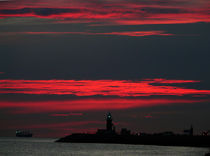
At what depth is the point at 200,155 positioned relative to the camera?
127750 millimetres

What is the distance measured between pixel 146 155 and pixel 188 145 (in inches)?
2073

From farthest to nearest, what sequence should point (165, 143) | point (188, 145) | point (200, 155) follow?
1. point (165, 143)
2. point (188, 145)
3. point (200, 155)

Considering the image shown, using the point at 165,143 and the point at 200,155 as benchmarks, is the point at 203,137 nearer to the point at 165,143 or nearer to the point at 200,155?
the point at 165,143

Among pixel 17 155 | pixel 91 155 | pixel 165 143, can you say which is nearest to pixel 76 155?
pixel 91 155

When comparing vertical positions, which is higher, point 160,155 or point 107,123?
point 107,123

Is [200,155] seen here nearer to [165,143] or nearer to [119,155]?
[119,155]

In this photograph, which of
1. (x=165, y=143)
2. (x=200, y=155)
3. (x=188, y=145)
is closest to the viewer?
(x=200, y=155)

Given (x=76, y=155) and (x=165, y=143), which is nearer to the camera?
(x=76, y=155)

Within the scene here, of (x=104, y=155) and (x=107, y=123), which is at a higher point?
(x=107, y=123)

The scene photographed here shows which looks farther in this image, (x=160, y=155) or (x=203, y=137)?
(x=203, y=137)

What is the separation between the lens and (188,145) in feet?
605

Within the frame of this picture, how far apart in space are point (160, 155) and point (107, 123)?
186ft

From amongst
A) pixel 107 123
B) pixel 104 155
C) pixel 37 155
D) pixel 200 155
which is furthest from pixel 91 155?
pixel 107 123

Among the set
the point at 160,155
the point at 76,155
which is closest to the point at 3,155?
the point at 76,155
